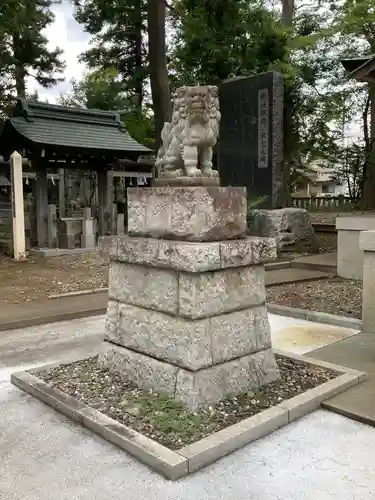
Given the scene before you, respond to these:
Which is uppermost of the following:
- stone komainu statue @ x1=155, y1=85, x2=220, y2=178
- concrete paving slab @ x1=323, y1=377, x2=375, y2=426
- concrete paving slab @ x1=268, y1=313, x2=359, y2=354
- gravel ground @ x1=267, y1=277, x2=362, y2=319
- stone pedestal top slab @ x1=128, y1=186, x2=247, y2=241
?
stone komainu statue @ x1=155, y1=85, x2=220, y2=178

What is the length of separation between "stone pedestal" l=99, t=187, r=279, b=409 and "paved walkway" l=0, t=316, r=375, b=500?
1.74ft

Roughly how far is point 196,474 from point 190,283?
3.45 feet

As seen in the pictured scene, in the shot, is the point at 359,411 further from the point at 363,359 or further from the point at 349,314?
the point at 349,314

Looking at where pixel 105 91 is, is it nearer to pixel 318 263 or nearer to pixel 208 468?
pixel 318 263

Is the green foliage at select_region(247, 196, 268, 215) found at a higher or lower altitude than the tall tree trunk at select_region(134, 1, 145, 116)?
lower

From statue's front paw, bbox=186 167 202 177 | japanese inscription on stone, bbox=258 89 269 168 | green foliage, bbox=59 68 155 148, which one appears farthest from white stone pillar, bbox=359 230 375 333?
green foliage, bbox=59 68 155 148

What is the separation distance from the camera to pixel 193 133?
3.28 metres

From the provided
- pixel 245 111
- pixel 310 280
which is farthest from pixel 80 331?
pixel 245 111

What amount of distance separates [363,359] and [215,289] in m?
1.74

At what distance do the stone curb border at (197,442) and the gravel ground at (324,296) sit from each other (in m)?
2.10

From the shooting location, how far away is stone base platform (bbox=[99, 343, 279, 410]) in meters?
2.88

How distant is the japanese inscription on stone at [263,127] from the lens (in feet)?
32.6

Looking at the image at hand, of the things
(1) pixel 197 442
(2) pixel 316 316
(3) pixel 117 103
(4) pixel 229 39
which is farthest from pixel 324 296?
(3) pixel 117 103

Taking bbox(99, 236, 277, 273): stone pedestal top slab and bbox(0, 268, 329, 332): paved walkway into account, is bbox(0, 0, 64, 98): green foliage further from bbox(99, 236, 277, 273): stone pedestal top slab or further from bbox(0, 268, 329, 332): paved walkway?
bbox(99, 236, 277, 273): stone pedestal top slab
